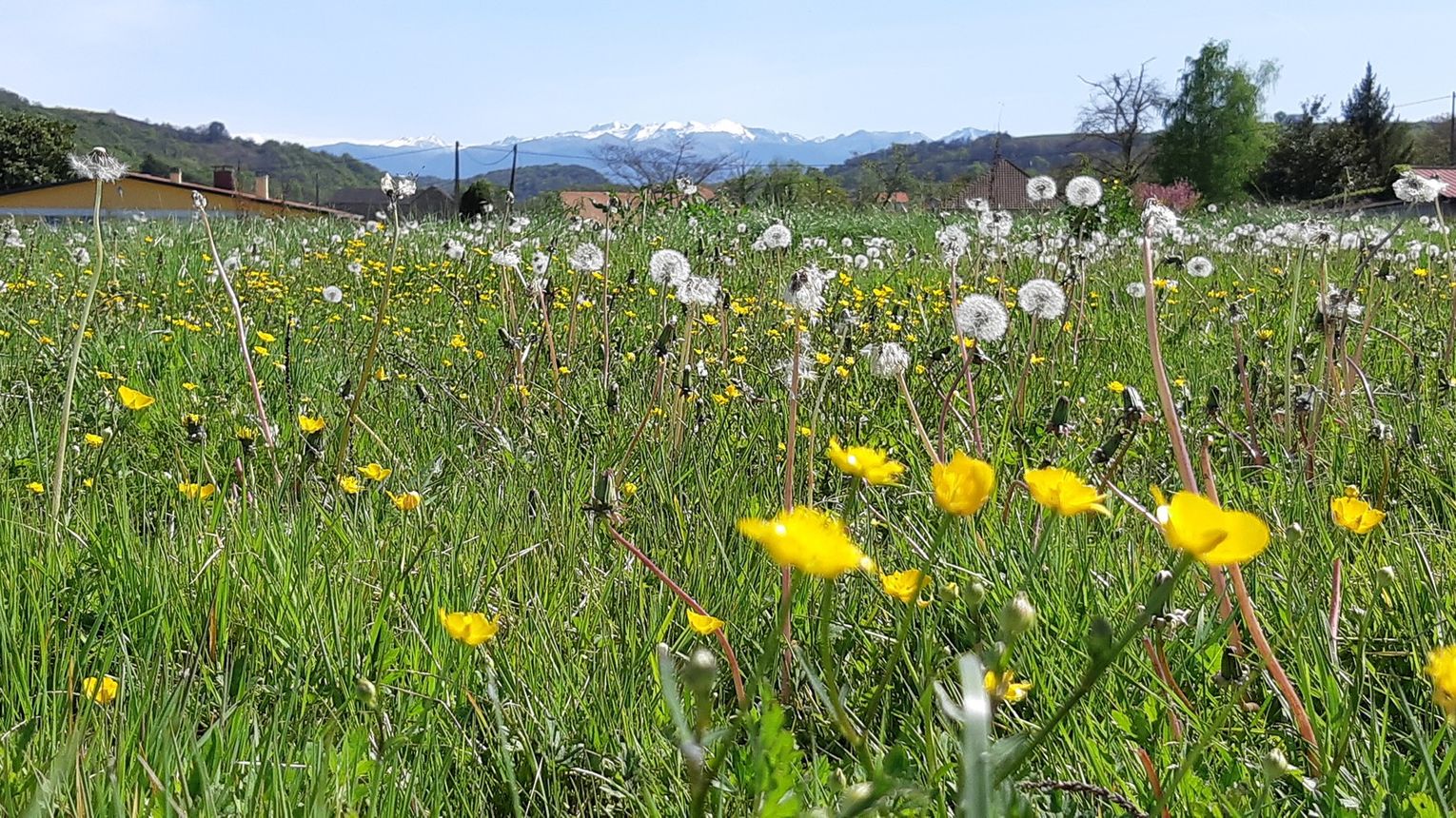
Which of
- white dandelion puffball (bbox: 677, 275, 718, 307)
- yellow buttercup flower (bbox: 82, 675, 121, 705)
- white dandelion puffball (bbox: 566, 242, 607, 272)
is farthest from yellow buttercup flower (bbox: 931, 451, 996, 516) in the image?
white dandelion puffball (bbox: 566, 242, 607, 272)

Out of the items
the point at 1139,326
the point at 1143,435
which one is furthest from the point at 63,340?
the point at 1139,326

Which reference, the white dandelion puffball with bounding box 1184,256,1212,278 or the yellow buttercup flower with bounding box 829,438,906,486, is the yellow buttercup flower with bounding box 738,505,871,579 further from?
the white dandelion puffball with bounding box 1184,256,1212,278

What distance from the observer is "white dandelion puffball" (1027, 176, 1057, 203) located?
3256 millimetres

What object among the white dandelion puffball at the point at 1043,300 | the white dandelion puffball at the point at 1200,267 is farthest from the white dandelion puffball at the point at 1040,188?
the white dandelion puffball at the point at 1043,300

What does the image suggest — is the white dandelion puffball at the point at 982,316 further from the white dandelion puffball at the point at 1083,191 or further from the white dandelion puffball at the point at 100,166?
the white dandelion puffball at the point at 100,166

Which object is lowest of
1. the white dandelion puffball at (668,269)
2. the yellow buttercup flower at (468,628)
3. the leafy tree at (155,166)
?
the yellow buttercup flower at (468,628)

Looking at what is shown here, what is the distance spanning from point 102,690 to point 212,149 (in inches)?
6756

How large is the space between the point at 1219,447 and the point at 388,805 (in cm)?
187

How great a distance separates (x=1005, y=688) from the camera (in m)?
0.73

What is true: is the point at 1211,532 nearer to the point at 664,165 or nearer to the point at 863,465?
the point at 863,465

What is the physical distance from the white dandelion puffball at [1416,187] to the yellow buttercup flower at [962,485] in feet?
8.26

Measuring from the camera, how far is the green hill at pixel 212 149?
395 ft

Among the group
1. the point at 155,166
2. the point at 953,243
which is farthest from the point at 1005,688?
the point at 155,166

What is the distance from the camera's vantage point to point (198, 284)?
14.1ft
